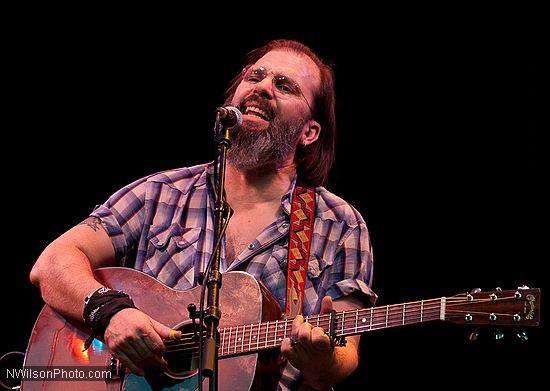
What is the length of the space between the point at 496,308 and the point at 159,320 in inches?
54.6

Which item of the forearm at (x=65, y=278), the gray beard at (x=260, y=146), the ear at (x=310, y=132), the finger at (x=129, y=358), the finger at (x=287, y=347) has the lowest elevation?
the finger at (x=129, y=358)

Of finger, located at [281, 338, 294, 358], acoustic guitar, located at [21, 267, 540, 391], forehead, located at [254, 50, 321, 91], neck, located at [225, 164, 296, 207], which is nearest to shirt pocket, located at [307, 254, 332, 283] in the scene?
acoustic guitar, located at [21, 267, 540, 391]

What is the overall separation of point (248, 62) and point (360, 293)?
5.79 ft

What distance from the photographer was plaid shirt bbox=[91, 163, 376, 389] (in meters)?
3.59

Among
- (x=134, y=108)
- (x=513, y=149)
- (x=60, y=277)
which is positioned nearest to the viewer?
(x=60, y=277)

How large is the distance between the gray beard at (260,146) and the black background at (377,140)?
0.65 m

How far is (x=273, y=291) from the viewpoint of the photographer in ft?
11.6

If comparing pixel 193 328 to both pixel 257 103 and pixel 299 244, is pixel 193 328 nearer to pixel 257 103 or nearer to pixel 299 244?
pixel 299 244

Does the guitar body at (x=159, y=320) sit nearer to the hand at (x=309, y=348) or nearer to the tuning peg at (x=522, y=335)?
the hand at (x=309, y=348)

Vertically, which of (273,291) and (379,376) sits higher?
(273,291)

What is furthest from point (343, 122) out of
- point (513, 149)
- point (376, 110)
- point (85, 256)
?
point (85, 256)

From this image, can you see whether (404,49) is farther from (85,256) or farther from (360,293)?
(85,256)

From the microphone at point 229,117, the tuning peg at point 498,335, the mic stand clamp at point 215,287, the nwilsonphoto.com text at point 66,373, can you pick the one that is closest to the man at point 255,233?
the nwilsonphoto.com text at point 66,373

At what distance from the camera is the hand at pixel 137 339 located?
311 cm
